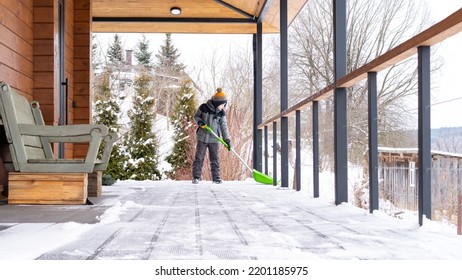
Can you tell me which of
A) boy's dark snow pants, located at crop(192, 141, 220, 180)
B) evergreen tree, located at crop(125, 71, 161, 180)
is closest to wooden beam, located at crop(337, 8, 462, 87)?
boy's dark snow pants, located at crop(192, 141, 220, 180)

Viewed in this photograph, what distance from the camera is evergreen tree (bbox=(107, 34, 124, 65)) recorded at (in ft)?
41.4

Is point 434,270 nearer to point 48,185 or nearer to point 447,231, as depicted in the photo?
point 447,231

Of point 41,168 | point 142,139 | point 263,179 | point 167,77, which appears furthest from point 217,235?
point 167,77

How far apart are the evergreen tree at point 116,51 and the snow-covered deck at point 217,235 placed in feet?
34.3

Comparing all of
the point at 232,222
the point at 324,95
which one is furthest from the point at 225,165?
the point at 232,222

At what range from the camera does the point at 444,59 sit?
4367 mm

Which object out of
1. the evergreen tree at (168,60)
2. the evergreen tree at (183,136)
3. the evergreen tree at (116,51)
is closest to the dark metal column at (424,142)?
the evergreen tree at (183,136)

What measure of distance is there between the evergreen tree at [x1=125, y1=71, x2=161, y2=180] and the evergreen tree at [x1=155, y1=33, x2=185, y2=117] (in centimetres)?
158

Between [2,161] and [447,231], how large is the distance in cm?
268

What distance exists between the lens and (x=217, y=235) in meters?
1.72

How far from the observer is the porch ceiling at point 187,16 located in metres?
6.56

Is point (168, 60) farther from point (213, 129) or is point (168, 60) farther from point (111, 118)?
point (213, 129)

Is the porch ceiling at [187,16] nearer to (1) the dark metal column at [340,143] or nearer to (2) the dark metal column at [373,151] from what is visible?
(1) the dark metal column at [340,143]

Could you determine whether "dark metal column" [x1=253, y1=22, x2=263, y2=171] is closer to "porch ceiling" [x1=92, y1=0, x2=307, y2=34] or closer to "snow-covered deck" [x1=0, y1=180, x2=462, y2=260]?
"porch ceiling" [x1=92, y1=0, x2=307, y2=34]
